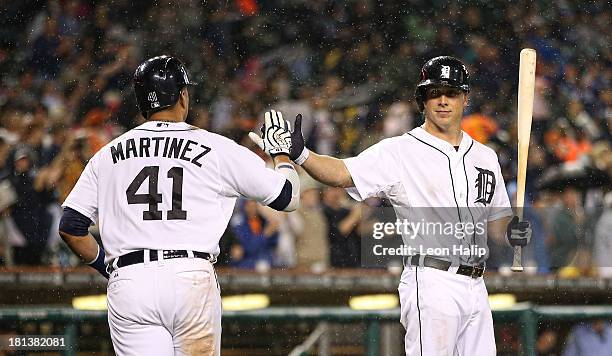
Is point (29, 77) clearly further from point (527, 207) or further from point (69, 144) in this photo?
point (527, 207)

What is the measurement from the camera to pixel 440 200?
153 inches

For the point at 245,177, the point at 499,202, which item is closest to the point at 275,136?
the point at 245,177

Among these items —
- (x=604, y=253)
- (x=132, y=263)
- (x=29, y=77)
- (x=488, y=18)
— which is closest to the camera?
(x=132, y=263)

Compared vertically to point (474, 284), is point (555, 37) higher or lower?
higher

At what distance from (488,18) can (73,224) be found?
6123 millimetres

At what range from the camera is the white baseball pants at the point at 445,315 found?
374cm

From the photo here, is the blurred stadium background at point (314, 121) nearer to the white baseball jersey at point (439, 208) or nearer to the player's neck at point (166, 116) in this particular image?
the white baseball jersey at point (439, 208)

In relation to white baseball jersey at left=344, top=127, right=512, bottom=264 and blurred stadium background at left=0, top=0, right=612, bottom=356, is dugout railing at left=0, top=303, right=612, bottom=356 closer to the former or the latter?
blurred stadium background at left=0, top=0, right=612, bottom=356

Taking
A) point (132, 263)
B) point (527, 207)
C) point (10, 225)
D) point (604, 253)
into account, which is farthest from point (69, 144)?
point (132, 263)

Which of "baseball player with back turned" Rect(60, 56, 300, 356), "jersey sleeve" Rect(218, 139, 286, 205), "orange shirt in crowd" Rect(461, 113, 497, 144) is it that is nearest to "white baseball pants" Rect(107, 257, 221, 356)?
"baseball player with back turned" Rect(60, 56, 300, 356)

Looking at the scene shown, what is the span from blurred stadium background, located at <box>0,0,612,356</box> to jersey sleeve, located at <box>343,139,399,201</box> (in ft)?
4.18

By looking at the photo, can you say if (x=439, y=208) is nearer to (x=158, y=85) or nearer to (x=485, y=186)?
(x=485, y=186)

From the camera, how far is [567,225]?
7.30 meters

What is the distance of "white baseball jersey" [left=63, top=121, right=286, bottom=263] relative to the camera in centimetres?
339
